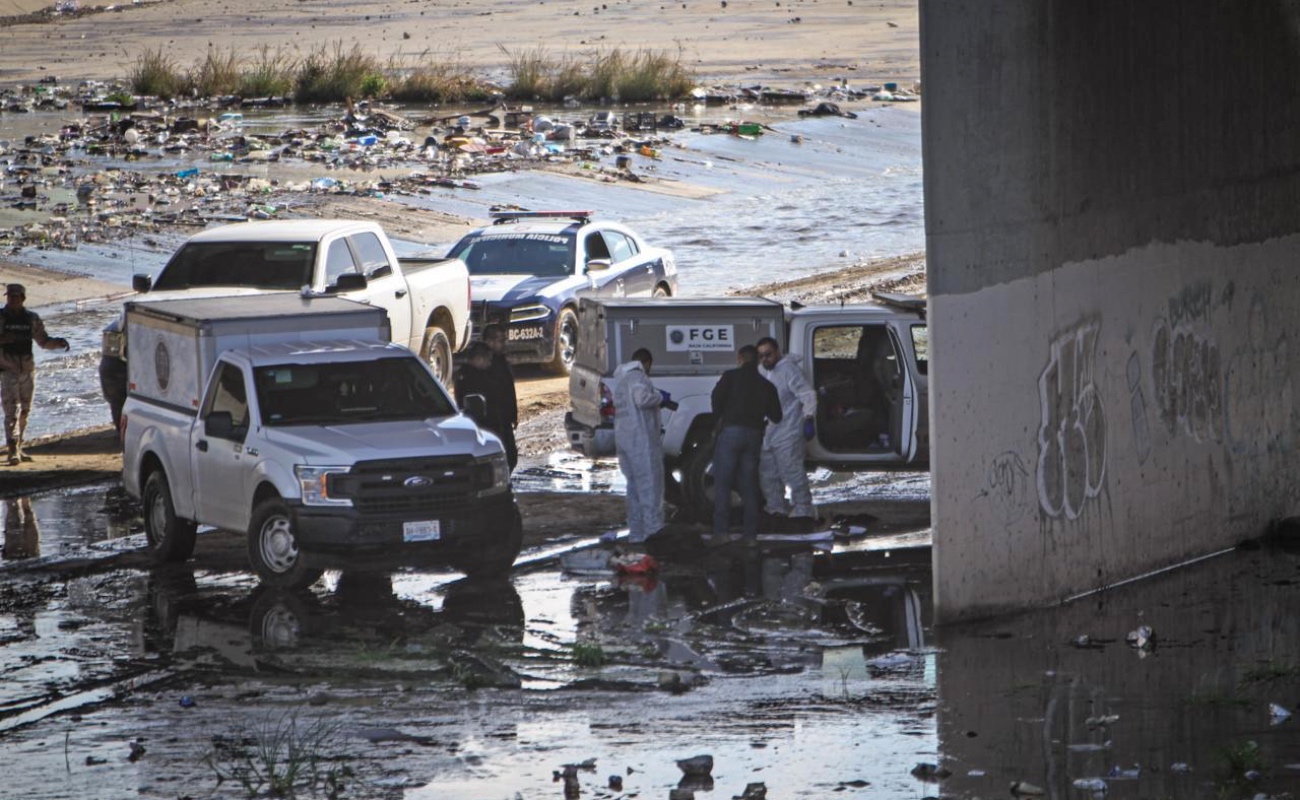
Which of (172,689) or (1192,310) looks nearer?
(172,689)

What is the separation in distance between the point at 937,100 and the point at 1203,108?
3616 millimetres

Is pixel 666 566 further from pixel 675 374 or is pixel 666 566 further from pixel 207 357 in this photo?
pixel 207 357

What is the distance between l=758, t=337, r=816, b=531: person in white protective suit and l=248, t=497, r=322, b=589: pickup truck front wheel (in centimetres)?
399

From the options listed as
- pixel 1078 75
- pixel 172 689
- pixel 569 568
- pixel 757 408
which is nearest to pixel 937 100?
pixel 1078 75

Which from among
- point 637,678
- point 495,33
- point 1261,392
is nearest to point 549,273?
point 1261,392

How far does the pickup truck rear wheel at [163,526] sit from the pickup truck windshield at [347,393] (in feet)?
4.35

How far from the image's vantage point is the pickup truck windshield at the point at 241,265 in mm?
19969

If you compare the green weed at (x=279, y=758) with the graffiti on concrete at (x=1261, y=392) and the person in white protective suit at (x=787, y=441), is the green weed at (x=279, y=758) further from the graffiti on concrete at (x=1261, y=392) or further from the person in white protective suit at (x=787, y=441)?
the graffiti on concrete at (x=1261, y=392)

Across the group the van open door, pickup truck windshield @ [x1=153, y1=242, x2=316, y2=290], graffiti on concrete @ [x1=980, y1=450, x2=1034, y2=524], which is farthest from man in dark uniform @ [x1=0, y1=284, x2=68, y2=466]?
graffiti on concrete @ [x1=980, y1=450, x2=1034, y2=524]

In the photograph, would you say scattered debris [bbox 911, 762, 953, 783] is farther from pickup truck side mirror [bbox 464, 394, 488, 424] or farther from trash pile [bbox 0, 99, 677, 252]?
trash pile [bbox 0, 99, 677, 252]

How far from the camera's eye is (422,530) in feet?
46.4

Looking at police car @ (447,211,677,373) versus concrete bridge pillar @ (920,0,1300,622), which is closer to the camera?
concrete bridge pillar @ (920,0,1300,622)

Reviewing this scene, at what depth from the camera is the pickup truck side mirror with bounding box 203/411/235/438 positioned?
14.7 m

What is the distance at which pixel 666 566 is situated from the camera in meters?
15.3
